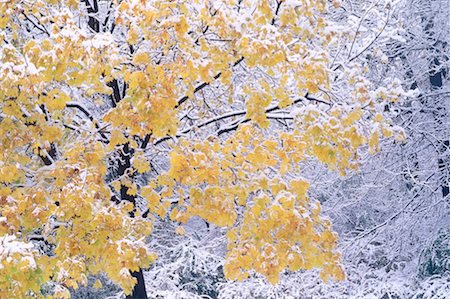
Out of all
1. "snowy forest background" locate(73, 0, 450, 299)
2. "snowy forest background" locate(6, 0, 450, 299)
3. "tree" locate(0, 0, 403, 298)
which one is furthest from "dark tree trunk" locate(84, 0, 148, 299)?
"snowy forest background" locate(73, 0, 450, 299)

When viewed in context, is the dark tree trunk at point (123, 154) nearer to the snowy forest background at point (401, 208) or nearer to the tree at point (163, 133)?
the tree at point (163, 133)

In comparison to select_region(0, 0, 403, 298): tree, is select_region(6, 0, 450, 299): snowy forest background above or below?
above

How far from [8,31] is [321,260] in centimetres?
463

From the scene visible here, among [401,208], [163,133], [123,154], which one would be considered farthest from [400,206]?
[163,133]

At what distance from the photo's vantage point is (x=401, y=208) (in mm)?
12250

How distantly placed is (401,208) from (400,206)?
265 millimetres

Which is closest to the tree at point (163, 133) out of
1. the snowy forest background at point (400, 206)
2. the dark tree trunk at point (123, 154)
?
the dark tree trunk at point (123, 154)

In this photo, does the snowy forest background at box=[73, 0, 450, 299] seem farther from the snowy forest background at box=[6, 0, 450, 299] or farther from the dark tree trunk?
the dark tree trunk

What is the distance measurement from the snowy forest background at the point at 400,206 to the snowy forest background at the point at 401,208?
0.02m

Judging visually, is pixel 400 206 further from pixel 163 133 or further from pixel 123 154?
pixel 163 133

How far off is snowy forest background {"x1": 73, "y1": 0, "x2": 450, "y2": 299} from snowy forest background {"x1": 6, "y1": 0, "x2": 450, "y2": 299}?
21 mm

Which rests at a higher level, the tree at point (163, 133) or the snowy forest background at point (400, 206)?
the snowy forest background at point (400, 206)

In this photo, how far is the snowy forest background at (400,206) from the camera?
11094 millimetres

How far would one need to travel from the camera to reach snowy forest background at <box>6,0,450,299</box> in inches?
437
